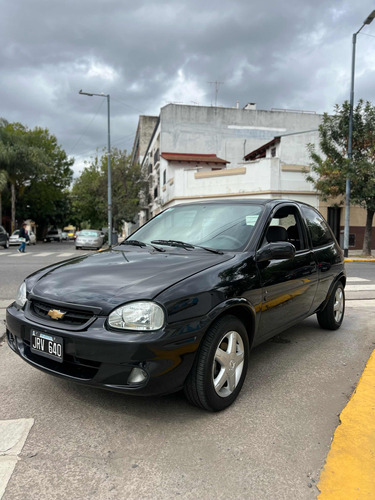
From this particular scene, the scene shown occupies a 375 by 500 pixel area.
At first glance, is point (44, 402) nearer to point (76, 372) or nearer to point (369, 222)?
point (76, 372)

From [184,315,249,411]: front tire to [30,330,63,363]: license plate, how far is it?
87 centimetres

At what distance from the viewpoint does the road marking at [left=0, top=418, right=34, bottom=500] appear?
2152 millimetres

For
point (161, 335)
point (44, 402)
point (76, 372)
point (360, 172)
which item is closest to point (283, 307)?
point (161, 335)

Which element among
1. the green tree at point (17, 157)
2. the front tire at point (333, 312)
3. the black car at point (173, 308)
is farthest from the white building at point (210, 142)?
the black car at point (173, 308)

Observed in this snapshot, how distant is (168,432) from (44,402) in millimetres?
1024

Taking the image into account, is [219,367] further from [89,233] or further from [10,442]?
[89,233]

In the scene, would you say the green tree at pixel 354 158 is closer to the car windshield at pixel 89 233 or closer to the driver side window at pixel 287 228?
the driver side window at pixel 287 228

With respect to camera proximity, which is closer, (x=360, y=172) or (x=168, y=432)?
(x=168, y=432)

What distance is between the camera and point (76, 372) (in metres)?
2.59

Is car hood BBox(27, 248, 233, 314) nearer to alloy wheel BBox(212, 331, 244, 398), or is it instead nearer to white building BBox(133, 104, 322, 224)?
alloy wheel BBox(212, 331, 244, 398)

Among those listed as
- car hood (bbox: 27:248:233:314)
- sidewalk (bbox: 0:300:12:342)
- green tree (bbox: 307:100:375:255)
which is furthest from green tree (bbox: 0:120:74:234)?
car hood (bbox: 27:248:233:314)

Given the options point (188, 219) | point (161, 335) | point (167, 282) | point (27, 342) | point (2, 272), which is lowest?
point (2, 272)

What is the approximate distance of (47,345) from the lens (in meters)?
2.65

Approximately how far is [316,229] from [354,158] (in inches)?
598
